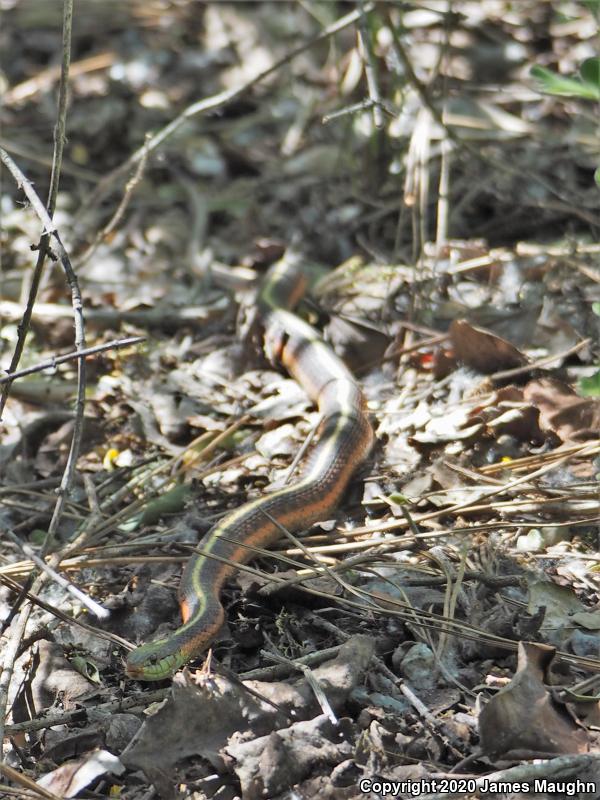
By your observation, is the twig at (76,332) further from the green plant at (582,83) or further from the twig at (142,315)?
the twig at (142,315)

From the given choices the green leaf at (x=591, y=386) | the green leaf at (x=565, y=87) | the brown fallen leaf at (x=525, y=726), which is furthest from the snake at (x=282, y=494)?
the green leaf at (x=565, y=87)

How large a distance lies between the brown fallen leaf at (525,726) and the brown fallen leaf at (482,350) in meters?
Answer: 2.35

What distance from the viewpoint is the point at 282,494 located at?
4.45 meters

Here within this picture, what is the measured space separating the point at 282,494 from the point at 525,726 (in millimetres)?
1777

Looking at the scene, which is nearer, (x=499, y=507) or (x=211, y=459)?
(x=499, y=507)

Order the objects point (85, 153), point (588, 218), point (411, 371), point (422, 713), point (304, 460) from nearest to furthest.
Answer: point (422, 713) → point (304, 460) → point (411, 371) → point (588, 218) → point (85, 153)

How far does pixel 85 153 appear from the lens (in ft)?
27.3

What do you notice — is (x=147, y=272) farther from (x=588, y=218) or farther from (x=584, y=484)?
(x=584, y=484)

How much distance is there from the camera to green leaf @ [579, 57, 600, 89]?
424 centimetres

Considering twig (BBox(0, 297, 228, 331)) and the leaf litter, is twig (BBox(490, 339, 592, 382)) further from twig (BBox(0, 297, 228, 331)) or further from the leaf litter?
twig (BBox(0, 297, 228, 331))

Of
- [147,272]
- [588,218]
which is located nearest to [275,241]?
[147,272]

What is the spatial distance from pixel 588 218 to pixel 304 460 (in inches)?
108

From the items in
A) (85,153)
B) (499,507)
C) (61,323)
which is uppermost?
(85,153)

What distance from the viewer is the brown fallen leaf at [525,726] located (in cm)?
296
